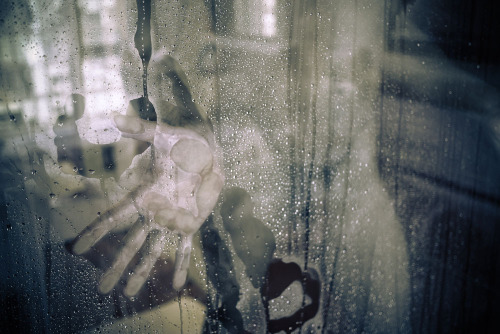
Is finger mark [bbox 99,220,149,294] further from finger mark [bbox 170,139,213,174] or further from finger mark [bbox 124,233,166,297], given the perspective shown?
finger mark [bbox 170,139,213,174]

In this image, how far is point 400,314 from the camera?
3.43ft

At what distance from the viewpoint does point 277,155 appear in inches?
38.5

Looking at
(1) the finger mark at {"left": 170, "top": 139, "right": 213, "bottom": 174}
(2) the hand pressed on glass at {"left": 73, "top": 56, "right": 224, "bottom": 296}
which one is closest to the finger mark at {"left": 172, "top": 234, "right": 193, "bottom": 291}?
(2) the hand pressed on glass at {"left": 73, "top": 56, "right": 224, "bottom": 296}

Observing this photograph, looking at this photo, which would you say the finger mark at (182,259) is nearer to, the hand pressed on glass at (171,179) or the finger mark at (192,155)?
the hand pressed on glass at (171,179)

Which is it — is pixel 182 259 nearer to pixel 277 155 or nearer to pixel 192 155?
pixel 192 155

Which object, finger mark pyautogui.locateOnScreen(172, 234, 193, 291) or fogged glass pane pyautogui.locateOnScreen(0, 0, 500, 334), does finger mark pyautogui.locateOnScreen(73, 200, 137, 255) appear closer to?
fogged glass pane pyautogui.locateOnScreen(0, 0, 500, 334)

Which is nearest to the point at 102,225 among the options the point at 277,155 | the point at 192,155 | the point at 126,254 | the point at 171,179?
the point at 126,254

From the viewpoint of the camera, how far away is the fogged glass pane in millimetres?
970

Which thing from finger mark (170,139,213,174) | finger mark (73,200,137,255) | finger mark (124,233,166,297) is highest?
finger mark (170,139,213,174)

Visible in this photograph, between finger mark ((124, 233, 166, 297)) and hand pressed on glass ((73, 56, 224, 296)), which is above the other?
→ hand pressed on glass ((73, 56, 224, 296))

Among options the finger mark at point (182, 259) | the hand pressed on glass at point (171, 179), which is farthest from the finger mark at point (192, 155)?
the finger mark at point (182, 259)

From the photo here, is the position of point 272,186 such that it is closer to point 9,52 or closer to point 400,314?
point 400,314

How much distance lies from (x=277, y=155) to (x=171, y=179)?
1.32ft

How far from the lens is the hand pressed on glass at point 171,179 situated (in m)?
0.99
